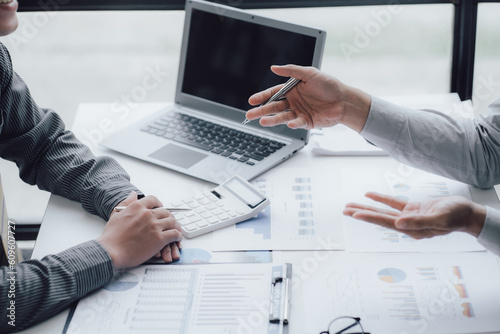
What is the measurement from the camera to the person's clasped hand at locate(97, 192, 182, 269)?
3.72 feet

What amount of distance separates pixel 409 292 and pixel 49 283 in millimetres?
638

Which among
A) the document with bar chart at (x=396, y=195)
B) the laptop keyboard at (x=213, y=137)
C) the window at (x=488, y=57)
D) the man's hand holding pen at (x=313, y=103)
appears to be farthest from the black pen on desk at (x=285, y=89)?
the window at (x=488, y=57)

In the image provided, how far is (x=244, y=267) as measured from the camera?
1.14m

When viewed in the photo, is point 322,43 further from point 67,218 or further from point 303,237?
point 67,218

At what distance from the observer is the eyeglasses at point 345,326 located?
988mm

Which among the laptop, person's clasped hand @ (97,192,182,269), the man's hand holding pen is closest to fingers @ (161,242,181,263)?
person's clasped hand @ (97,192,182,269)

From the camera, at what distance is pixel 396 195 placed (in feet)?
4.42

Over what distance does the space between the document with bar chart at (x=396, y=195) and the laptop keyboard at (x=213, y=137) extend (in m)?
0.22

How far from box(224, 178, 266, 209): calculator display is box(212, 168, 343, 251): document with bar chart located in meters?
0.03

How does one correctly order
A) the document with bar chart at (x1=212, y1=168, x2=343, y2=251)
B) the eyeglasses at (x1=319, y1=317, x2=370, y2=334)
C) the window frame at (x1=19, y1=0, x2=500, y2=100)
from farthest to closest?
the window frame at (x1=19, y1=0, x2=500, y2=100) → the document with bar chart at (x1=212, y1=168, x2=343, y2=251) → the eyeglasses at (x1=319, y1=317, x2=370, y2=334)

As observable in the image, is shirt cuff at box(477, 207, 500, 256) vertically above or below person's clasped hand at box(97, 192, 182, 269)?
above

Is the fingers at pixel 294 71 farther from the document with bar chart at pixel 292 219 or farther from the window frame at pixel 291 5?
the window frame at pixel 291 5

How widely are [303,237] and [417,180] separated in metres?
0.36

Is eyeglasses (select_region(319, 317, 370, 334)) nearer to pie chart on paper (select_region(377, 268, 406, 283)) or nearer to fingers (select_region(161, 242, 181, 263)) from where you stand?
pie chart on paper (select_region(377, 268, 406, 283))
